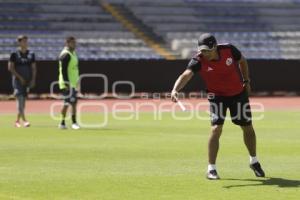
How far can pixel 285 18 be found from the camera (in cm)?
4956

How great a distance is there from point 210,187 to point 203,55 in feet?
5.66

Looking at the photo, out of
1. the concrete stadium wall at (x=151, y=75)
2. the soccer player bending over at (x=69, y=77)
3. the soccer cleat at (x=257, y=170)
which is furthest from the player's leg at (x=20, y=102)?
the concrete stadium wall at (x=151, y=75)

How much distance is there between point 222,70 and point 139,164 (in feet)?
7.38

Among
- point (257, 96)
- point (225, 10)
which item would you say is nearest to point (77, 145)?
point (257, 96)

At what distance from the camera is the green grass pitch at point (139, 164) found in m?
9.53

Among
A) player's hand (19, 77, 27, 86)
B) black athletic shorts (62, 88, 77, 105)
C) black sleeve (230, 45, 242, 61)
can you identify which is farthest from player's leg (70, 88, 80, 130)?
black sleeve (230, 45, 242, 61)

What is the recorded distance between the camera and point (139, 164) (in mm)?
12336

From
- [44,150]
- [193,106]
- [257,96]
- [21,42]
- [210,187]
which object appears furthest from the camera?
[257,96]

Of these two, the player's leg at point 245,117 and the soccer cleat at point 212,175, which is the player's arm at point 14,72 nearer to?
the player's leg at point 245,117

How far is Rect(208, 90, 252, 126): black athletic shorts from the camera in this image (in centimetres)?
1095

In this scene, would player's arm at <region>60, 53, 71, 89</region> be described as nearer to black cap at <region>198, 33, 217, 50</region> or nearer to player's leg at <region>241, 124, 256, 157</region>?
player's leg at <region>241, 124, 256, 157</region>

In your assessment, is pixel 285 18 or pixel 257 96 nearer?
pixel 257 96

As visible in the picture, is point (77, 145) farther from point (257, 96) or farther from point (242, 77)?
point (257, 96)

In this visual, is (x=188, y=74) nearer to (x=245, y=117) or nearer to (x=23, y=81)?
(x=245, y=117)
